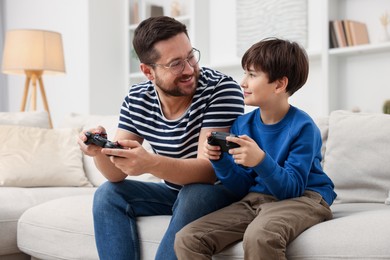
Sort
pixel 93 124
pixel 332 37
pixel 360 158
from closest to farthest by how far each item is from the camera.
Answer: pixel 360 158 < pixel 93 124 < pixel 332 37

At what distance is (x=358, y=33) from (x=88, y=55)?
2.31 meters

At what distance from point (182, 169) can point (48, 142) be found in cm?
141

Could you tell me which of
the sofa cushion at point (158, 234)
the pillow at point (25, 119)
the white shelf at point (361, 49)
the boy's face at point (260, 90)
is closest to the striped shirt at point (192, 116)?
the boy's face at point (260, 90)

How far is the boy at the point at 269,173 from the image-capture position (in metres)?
1.46

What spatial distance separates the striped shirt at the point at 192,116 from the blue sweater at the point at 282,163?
65 mm

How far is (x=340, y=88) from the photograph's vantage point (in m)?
3.86

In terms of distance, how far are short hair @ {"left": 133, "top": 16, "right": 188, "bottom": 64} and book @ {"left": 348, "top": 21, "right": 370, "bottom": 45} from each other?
209 centimetres

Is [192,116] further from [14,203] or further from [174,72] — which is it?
[14,203]

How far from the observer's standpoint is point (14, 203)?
2375mm

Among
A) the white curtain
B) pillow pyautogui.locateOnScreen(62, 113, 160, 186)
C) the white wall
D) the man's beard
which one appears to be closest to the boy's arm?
the man's beard

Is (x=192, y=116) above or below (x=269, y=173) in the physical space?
above

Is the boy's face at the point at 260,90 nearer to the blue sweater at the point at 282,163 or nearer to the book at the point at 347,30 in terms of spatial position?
the blue sweater at the point at 282,163

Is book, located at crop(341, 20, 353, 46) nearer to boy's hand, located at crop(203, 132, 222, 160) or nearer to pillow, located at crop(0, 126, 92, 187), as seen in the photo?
pillow, located at crop(0, 126, 92, 187)

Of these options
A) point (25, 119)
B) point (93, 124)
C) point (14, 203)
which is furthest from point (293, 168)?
point (25, 119)
